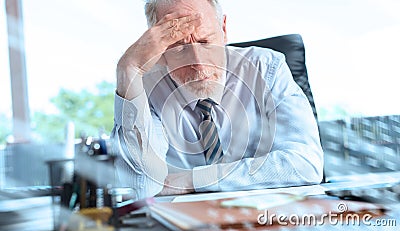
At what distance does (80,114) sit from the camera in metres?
0.80

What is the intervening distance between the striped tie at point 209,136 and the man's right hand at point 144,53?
0.53 ft

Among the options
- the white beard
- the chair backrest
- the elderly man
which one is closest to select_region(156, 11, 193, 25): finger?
the elderly man

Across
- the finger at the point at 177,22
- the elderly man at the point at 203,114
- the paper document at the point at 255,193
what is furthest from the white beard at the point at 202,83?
the paper document at the point at 255,193

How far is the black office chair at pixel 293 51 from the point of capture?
37.6 inches

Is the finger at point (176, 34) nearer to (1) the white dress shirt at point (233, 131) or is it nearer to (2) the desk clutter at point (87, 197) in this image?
(1) the white dress shirt at point (233, 131)

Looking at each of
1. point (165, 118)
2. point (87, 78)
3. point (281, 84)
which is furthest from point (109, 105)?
point (281, 84)

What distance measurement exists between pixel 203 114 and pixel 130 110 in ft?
0.56

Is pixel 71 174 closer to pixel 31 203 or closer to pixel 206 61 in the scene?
pixel 31 203

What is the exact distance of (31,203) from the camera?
57 centimetres

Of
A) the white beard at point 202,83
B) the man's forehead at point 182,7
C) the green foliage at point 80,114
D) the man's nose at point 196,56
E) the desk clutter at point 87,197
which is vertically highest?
the man's forehead at point 182,7

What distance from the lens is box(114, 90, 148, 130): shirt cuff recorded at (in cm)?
72

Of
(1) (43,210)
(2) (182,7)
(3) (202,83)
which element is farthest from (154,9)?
(1) (43,210)

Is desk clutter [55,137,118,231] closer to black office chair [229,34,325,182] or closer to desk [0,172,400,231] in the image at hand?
desk [0,172,400,231]

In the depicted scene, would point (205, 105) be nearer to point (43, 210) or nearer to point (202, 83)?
point (202, 83)
